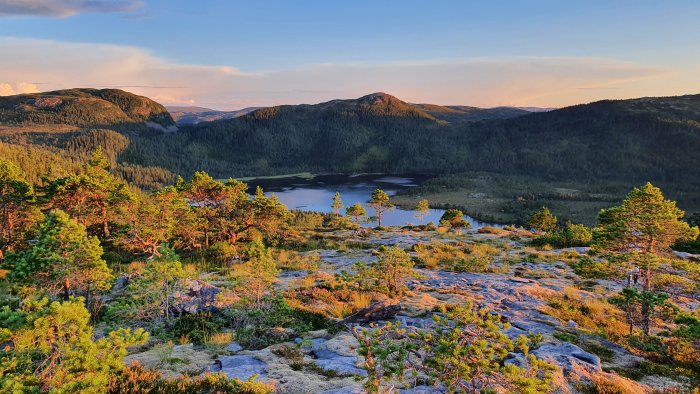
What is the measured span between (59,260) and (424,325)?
14350 millimetres

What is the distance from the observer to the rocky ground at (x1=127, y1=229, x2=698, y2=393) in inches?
399

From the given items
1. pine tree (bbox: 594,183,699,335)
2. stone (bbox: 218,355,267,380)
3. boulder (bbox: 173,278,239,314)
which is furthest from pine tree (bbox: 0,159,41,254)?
pine tree (bbox: 594,183,699,335)

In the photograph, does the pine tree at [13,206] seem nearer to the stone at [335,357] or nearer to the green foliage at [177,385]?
the green foliage at [177,385]

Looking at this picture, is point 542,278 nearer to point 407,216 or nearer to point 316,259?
point 316,259

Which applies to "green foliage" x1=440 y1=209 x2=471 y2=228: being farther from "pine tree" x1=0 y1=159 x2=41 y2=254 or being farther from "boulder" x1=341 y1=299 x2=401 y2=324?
"pine tree" x1=0 y1=159 x2=41 y2=254

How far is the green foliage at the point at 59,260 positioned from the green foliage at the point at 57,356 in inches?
320

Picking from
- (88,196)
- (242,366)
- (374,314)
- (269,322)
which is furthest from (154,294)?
(88,196)

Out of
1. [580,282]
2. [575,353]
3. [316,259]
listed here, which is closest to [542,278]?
[580,282]

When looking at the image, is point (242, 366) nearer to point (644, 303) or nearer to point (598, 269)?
point (644, 303)

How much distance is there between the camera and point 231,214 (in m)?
38.3

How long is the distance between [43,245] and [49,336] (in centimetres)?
→ 930

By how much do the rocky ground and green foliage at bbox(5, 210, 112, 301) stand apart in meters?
5.34

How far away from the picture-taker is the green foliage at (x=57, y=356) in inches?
266

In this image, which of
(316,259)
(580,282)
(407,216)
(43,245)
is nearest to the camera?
(43,245)
